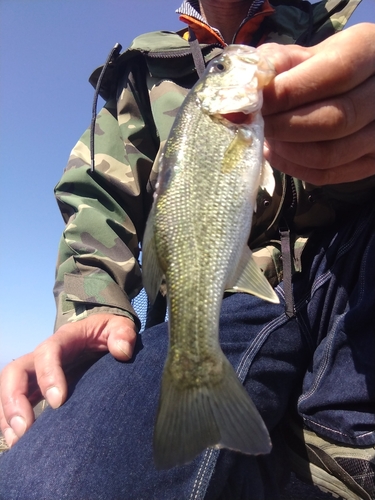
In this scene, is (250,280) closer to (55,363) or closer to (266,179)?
(266,179)

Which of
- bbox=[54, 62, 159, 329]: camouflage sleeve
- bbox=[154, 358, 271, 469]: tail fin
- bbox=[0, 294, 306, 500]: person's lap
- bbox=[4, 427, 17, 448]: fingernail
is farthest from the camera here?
bbox=[54, 62, 159, 329]: camouflage sleeve

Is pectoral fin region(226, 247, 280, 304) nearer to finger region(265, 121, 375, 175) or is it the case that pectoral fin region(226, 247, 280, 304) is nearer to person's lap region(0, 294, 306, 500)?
finger region(265, 121, 375, 175)

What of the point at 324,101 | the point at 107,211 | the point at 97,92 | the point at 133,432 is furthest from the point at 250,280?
the point at 97,92

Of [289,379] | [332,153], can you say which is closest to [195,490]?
[289,379]

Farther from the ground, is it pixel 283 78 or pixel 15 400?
pixel 283 78

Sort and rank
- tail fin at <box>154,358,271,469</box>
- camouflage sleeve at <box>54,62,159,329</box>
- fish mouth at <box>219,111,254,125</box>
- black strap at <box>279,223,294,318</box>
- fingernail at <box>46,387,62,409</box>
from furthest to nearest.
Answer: camouflage sleeve at <box>54,62,159,329</box>, black strap at <box>279,223,294,318</box>, fingernail at <box>46,387,62,409</box>, fish mouth at <box>219,111,254,125</box>, tail fin at <box>154,358,271,469</box>

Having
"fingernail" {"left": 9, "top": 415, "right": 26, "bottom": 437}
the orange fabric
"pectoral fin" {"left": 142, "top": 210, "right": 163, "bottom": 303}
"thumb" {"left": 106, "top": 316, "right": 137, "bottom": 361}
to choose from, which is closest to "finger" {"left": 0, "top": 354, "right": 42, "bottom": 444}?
"fingernail" {"left": 9, "top": 415, "right": 26, "bottom": 437}

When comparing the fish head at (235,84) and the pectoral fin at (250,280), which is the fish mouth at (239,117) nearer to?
the fish head at (235,84)
